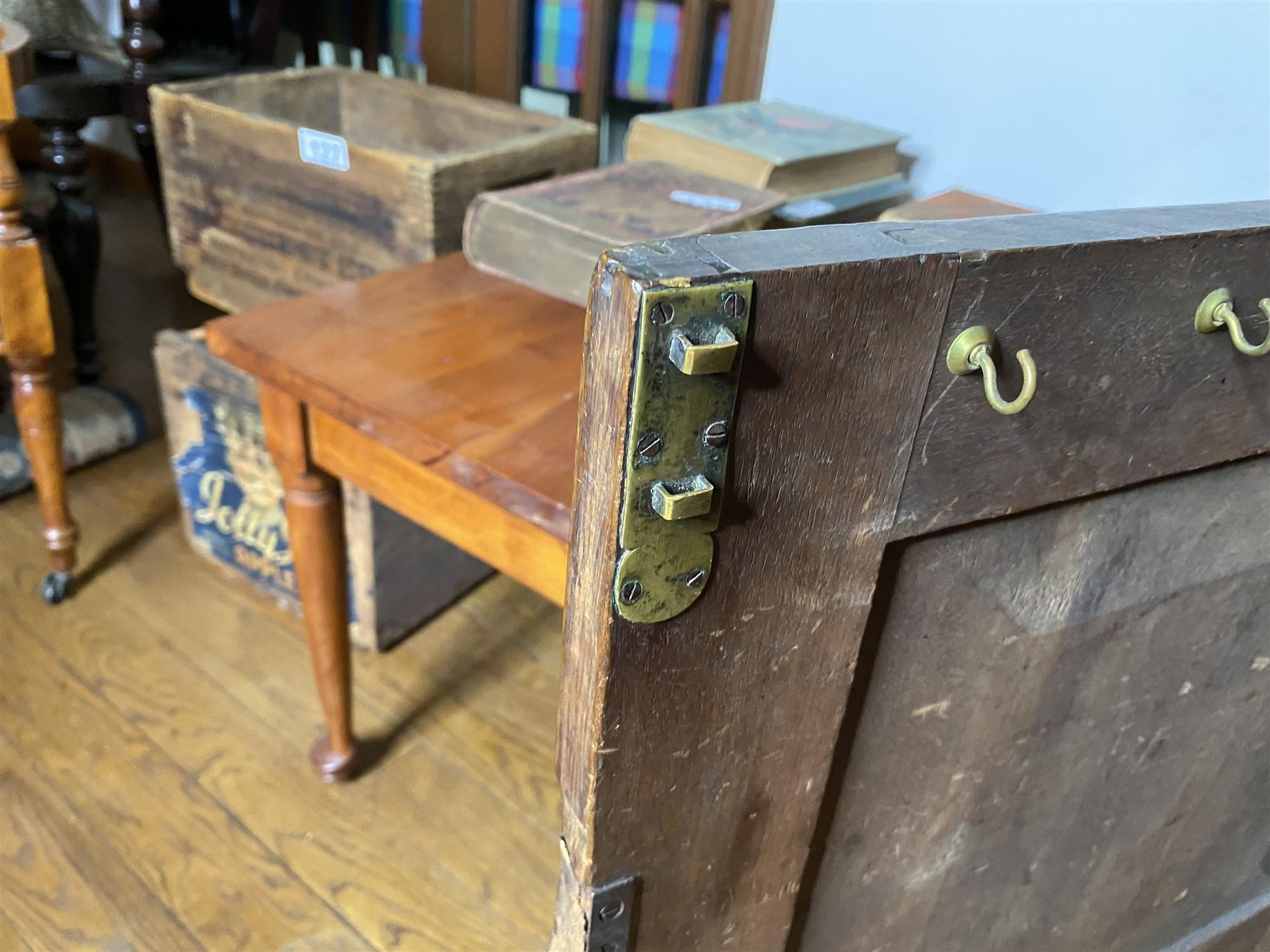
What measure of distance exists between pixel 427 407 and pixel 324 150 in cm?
59

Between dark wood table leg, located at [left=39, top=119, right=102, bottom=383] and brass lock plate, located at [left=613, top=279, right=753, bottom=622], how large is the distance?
1.66 m

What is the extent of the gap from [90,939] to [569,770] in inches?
33.2

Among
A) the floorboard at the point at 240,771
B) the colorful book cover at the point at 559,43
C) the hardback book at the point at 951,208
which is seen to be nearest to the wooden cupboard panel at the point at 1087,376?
the hardback book at the point at 951,208

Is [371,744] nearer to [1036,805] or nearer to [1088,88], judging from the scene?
[1036,805]

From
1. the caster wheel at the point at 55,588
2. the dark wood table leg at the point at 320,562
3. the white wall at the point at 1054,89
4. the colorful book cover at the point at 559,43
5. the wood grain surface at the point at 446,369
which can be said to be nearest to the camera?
the wood grain surface at the point at 446,369

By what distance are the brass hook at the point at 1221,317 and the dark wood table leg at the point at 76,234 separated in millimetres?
1733

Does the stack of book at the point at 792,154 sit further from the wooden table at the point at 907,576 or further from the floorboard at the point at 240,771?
the floorboard at the point at 240,771

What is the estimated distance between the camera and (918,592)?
1.57 feet

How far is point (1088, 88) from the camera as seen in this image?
1.13m

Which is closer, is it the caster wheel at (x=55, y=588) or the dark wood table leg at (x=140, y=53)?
the caster wheel at (x=55, y=588)

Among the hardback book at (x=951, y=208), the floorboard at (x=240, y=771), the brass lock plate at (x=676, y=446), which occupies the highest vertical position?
the brass lock plate at (x=676, y=446)

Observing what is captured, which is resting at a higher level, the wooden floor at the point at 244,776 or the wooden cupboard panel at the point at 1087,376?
the wooden cupboard panel at the point at 1087,376

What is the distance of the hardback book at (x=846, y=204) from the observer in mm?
1107

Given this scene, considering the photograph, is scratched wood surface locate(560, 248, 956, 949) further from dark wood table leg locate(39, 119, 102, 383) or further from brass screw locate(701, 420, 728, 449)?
dark wood table leg locate(39, 119, 102, 383)
